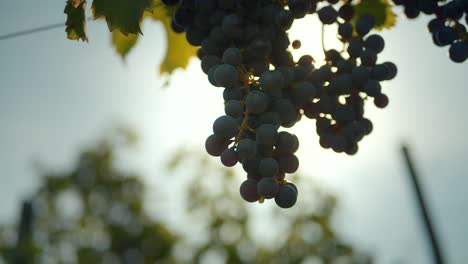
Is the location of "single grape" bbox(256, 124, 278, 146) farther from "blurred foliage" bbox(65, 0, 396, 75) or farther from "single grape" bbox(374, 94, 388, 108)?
"single grape" bbox(374, 94, 388, 108)

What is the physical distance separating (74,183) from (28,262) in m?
5.39

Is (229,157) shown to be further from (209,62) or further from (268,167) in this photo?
(209,62)

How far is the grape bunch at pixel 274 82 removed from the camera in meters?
0.99

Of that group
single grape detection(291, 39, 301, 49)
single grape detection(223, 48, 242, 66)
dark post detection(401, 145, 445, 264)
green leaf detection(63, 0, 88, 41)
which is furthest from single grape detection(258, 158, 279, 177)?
dark post detection(401, 145, 445, 264)

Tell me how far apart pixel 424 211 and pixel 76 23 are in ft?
29.3

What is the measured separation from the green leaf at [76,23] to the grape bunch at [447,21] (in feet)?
2.85

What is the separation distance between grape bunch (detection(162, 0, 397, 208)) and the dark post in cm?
756

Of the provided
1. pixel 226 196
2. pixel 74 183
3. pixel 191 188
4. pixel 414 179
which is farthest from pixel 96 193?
pixel 414 179

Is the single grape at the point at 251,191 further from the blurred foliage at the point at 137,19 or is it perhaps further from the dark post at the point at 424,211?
the dark post at the point at 424,211

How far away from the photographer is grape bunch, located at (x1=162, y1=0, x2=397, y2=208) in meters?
0.99

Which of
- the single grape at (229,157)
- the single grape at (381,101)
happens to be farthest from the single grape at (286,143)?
the single grape at (381,101)

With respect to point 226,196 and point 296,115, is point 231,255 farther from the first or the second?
point 296,115

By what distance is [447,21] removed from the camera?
128 cm

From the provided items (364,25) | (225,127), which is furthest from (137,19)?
(364,25)
